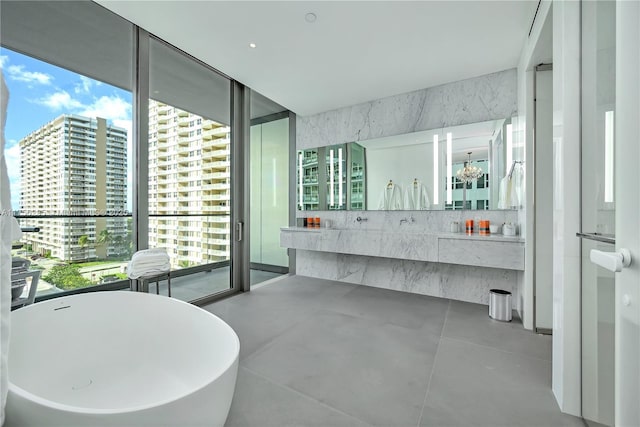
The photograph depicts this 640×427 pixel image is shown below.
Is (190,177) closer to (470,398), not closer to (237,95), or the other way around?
(237,95)

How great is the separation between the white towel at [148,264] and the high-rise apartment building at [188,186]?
40cm

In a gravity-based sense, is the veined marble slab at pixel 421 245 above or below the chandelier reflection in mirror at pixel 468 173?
below

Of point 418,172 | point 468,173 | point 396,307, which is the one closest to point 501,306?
point 396,307

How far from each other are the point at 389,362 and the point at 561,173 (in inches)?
59.0

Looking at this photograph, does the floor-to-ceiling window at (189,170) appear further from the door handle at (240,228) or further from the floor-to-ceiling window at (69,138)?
the floor-to-ceiling window at (69,138)

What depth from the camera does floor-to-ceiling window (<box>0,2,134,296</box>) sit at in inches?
74.1

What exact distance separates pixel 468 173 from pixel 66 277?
3851 millimetres

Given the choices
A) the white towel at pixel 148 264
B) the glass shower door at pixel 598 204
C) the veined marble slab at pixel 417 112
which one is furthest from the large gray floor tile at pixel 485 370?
the veined marble slab at pixel 417 112

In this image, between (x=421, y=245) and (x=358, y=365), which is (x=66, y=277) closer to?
(x=358, y=365)

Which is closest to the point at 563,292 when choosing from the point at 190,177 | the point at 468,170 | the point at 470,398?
the point at 470,398

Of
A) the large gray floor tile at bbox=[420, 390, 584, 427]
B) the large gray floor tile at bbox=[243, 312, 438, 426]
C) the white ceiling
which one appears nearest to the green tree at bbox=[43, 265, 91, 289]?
the large gray floor tile at bbox=[243, 312, 438, 426]

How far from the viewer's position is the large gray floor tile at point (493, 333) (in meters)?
2.05

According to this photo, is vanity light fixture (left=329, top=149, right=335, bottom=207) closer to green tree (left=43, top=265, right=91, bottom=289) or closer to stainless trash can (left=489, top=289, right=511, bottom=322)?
stainless trash can (left=489, top=289, right=511, bottom=322)

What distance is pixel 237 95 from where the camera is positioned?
3.38m
